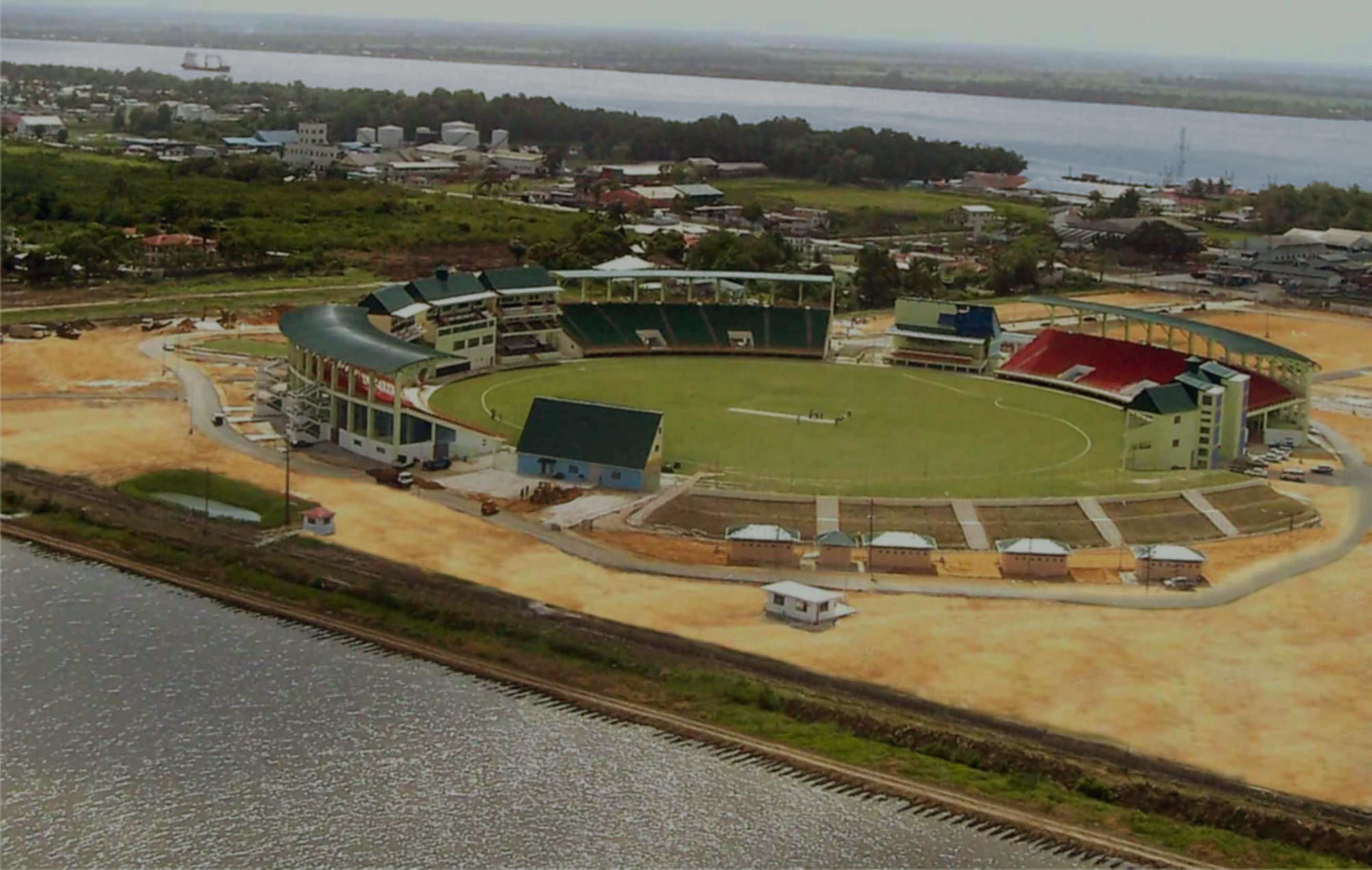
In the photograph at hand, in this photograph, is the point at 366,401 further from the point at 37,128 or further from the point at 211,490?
the point at 37,128

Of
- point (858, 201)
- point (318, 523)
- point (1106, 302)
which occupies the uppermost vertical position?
point (858, 201)

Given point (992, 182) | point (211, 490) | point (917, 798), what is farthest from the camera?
point (992, 182)

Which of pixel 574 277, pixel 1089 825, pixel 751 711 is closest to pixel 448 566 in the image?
pixel 751 711

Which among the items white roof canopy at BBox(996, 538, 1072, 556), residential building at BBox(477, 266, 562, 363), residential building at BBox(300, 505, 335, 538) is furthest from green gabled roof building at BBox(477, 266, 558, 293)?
white roof canopy at BBox(996, 538, 1072, 556)

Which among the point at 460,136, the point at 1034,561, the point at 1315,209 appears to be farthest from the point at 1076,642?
the point at 460,136

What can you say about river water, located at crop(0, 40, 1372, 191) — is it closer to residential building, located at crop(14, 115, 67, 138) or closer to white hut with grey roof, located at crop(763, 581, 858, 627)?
residential building, located at crop(14, 115, 67, 138)

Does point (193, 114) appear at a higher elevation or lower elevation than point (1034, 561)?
higher

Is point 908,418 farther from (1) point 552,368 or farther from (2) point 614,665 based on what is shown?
(2) point 614,665

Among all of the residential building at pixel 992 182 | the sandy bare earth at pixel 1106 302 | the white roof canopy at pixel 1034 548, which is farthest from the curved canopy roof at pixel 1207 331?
the residential building at pixel 992 182
